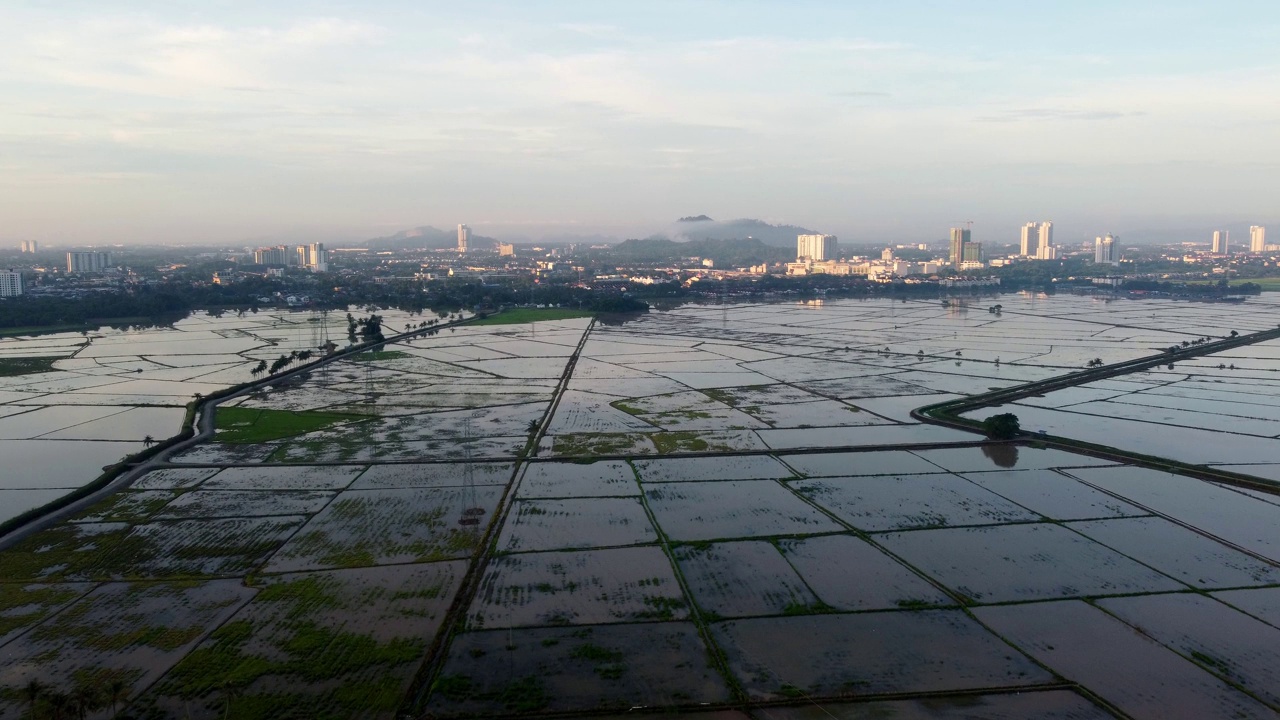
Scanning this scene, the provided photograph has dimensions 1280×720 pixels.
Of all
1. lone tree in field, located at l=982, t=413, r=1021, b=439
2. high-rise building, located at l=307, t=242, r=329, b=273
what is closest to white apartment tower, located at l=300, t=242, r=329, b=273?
high-rise building, located at l=307, t=242, r=329, b=273

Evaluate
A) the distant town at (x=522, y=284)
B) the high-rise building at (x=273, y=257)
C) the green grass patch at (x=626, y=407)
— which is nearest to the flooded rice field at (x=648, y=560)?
the green grass patch at (x=626, y=407)

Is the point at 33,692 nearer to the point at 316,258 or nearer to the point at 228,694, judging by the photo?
the point at 228,694

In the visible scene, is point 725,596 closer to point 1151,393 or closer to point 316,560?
point 316,560

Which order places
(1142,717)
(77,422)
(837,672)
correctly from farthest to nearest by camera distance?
(77,422)
(837,672)
(1142,717)

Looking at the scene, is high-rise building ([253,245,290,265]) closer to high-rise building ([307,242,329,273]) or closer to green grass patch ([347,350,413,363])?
high-rise building ([307,242,329,273])

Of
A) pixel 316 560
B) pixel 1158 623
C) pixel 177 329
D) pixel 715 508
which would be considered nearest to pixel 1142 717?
pixel 1158 623

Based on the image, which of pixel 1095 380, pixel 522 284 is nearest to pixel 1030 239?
pixel 522 284
